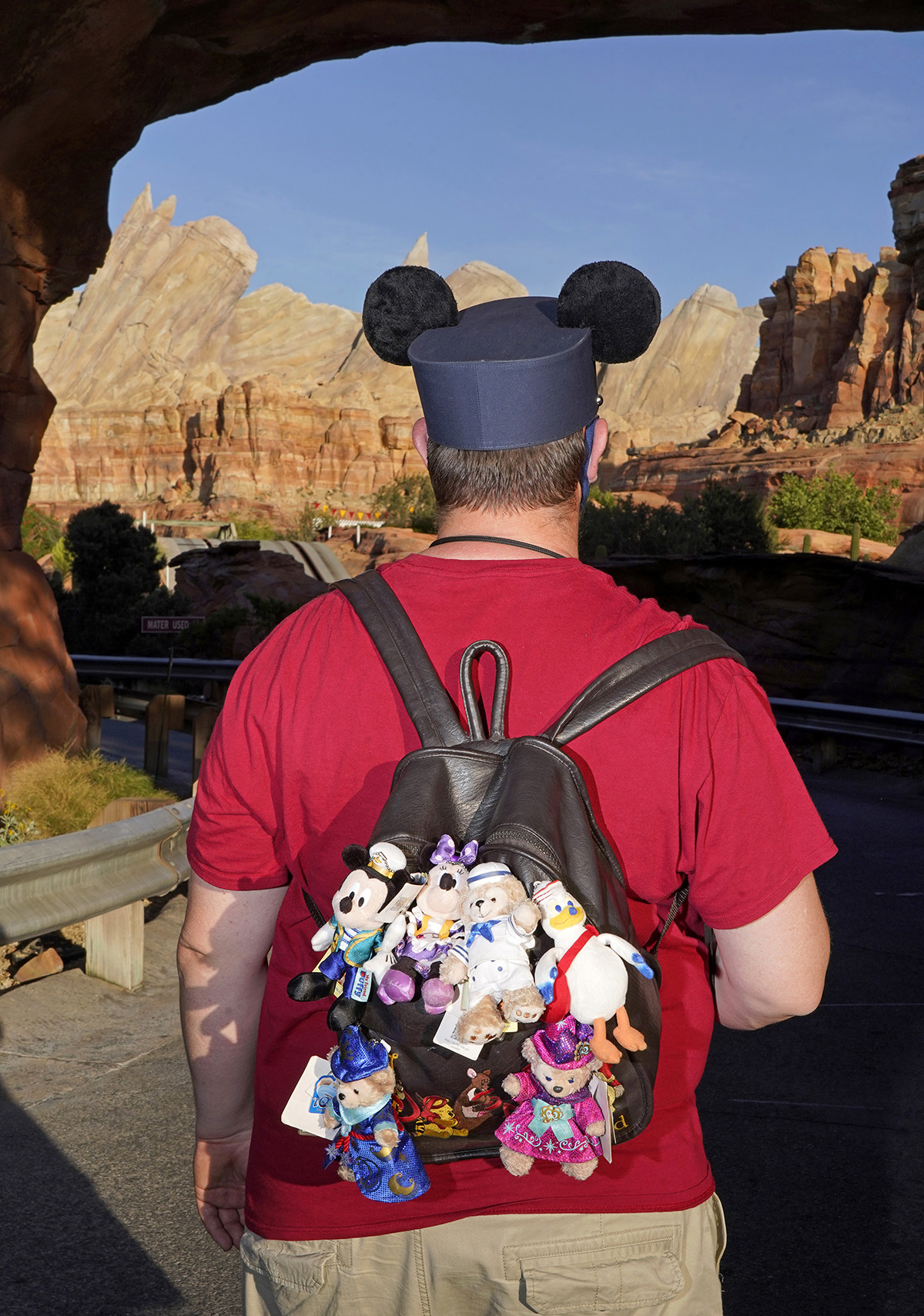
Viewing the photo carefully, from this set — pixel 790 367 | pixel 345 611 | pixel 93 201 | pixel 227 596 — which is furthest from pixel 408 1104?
pixel 790 367

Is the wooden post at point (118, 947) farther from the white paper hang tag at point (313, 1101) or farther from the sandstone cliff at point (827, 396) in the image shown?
the sandstone cliff at point (827, 396)

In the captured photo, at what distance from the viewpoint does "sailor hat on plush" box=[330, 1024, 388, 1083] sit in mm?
1304

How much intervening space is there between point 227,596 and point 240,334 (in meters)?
140

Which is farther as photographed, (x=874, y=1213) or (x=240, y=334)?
(x=240, y=334)

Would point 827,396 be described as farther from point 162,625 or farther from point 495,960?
point 495,960

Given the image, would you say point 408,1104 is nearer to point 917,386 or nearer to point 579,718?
point 579,718

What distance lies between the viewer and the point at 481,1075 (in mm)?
1297

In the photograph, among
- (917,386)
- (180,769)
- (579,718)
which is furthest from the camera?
(917,386)

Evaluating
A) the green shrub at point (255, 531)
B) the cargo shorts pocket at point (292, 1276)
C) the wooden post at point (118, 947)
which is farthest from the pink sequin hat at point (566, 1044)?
the green shrub at point (255, 531)

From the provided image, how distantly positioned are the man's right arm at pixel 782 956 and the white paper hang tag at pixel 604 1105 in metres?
0.37

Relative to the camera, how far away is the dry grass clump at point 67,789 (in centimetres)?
635

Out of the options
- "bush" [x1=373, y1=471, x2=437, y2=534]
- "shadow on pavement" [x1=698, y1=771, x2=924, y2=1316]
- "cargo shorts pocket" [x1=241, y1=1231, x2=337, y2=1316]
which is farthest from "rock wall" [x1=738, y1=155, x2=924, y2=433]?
"cargo shorts pocket" [x1=241, y1=1231, x2=337, y2=1316]

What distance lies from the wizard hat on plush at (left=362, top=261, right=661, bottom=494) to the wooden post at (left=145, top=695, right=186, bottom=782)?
669 cm

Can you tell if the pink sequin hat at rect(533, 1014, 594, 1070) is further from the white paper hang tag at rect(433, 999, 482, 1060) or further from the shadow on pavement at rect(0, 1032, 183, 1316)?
the shadow on pavement at rect(0, 1032, 183, 1316)
